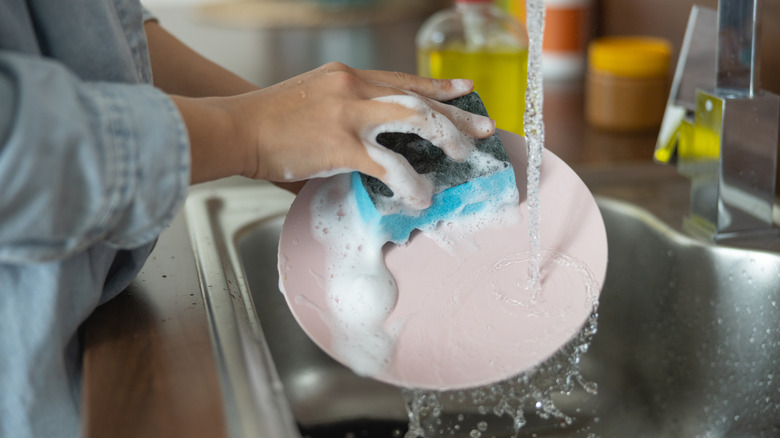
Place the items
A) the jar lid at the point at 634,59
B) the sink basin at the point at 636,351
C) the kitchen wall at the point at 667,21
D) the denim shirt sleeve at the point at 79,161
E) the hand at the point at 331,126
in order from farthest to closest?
1. the jar lid at the point at 634,59
2. the kitchen wall at the point at 667,21
3. the sink basin at the point at 636,351
4. the hand at the point at 331,126
5. the denim shirt sleeve at the point at 79,161

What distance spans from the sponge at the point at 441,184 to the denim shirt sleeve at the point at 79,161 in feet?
0.56

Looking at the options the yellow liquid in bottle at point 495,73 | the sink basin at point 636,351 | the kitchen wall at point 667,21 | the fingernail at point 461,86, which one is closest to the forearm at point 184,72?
the sink basin at point 636,351

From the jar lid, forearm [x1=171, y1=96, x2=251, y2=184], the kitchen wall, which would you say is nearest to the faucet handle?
the kitchen wall

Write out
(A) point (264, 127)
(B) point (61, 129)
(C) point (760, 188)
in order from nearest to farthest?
1. (B) point (61, 129)
2. (A) point (264, 127)
3. (C) point (760, 188)

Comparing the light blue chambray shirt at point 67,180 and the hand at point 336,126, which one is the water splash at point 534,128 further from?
the light blue chambray shirt at point 67,180

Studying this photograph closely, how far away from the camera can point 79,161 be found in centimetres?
40

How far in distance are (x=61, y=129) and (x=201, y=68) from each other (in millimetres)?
369

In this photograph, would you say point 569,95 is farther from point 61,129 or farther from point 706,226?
point 61,129

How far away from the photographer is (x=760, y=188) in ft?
2.35

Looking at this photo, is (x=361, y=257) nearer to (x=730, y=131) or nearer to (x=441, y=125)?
(x=441, y=125)

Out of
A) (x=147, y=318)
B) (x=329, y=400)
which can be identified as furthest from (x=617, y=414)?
(x=147, y=318)

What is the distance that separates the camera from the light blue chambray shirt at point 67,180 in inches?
15.5

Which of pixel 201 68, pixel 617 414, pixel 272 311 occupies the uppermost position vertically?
pixel 201 68

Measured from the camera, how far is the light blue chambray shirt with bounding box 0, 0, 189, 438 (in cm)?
39
